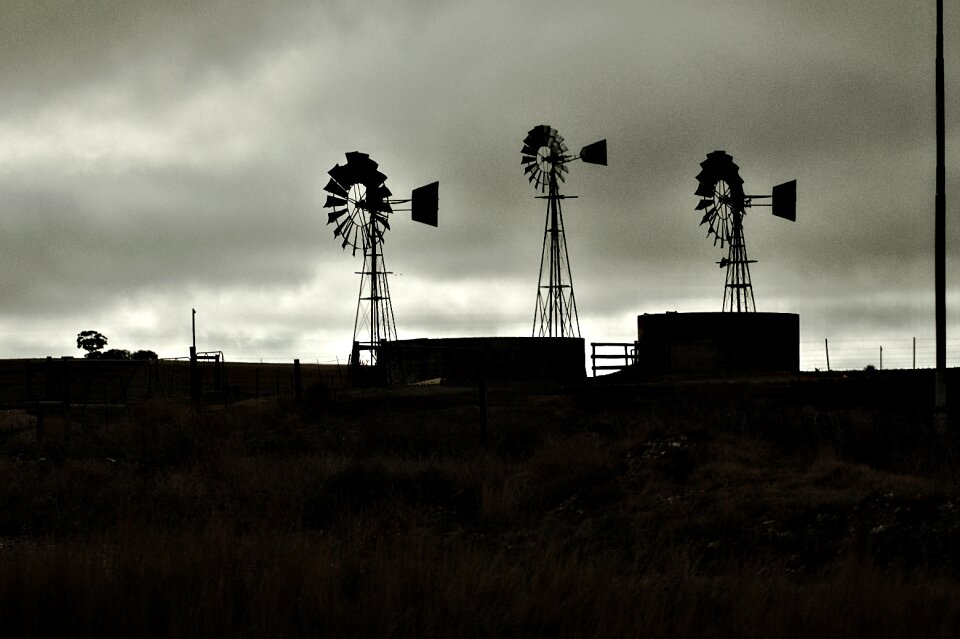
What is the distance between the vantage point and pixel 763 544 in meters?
11.1

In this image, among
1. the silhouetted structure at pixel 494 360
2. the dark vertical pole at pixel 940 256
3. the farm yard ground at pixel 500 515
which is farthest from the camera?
the silhouetted structure at pixel 494 360

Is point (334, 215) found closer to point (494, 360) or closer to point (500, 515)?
point (494, 360)

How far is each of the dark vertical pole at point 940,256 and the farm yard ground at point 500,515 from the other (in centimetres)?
101

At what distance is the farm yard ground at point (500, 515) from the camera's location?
21.5 feet

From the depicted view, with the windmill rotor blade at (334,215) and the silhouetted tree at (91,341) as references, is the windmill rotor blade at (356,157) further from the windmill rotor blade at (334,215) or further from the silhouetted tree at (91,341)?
the silhouetted tree at (91,341)

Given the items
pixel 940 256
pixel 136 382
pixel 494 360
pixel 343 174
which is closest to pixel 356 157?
pixel 343 174

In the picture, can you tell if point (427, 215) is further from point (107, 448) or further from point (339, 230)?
point (107, 448)

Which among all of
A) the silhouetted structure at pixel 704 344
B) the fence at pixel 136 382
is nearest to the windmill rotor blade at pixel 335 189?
the fence at pixel 136 382

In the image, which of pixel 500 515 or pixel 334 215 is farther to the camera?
pixel 334 215

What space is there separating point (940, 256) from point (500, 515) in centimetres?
987

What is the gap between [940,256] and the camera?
16.7 meters

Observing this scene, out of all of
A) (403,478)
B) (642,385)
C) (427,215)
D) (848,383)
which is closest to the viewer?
(403,478)

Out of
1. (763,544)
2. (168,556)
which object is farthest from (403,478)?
(168,556)

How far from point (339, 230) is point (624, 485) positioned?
29.7 meters
